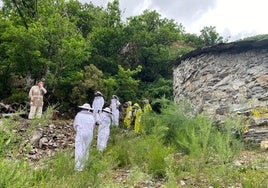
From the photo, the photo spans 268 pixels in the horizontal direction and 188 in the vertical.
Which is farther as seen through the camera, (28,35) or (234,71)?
(28,35)

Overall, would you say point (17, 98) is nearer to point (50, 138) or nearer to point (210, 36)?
point (50, 138)

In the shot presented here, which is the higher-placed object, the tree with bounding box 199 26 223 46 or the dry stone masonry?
the tree with bounding box 199 26 223 46

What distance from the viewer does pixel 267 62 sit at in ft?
29.3

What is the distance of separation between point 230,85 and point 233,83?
105mm

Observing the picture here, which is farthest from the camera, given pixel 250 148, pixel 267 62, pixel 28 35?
pixel 28 35

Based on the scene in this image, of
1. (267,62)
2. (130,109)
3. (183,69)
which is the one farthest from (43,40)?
(267,62)

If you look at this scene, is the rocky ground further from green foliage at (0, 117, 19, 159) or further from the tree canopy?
green foliage at (0, 117, 19, 159)

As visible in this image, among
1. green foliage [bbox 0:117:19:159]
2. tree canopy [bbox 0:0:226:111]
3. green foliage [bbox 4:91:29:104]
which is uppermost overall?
tree canopy [bbox 0:0:226:111]

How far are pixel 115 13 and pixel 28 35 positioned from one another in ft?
23.9

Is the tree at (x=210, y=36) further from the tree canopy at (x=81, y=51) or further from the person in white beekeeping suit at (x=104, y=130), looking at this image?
the person in white beekeeping suit at (x=104, y=130)

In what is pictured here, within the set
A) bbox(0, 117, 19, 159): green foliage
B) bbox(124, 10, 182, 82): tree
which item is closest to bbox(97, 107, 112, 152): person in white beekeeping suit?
bbox(0, 117, 19, 159): green foliage

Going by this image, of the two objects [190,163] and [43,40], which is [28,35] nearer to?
[43,40]

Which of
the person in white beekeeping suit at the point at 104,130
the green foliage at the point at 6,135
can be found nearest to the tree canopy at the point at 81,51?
the person in white beekeeping suit at the point at 104,130

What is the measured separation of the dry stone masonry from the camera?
28.5 feet
